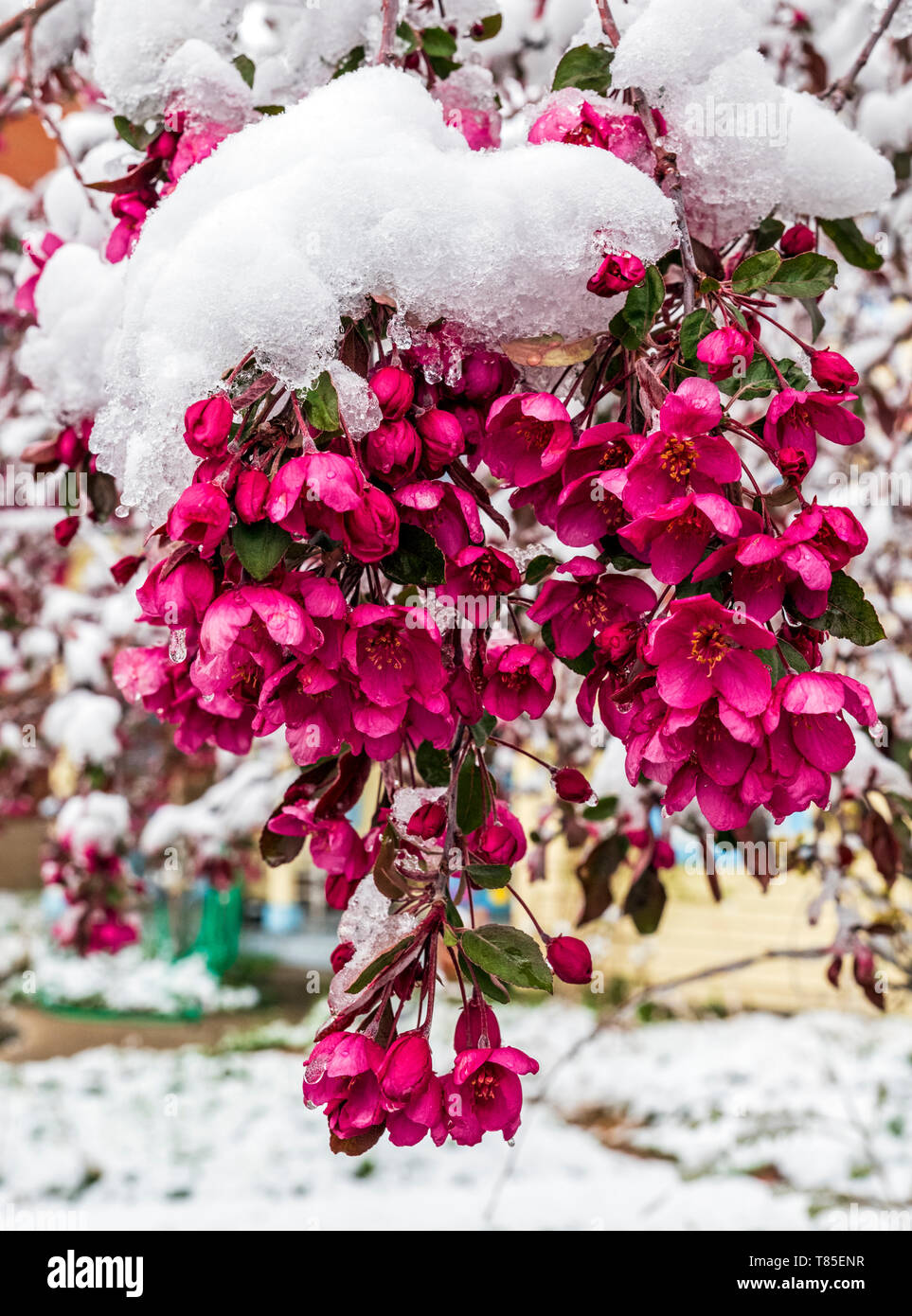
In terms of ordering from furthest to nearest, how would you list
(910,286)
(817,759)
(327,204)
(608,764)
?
(910,286), (608,764), (327,204), (817,759)

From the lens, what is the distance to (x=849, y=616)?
25.8 inches

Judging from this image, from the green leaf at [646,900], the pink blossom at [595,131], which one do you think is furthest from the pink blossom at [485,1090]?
the green leaf at [646,900]

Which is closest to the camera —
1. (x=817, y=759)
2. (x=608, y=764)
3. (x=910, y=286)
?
(x=817, y=759)

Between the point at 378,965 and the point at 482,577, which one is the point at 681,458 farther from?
the point at 378,965

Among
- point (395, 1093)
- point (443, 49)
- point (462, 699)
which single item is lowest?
point (395, 1093)

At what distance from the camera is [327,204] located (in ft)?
2.46

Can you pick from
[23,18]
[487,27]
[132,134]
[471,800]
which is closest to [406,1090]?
[471,800]

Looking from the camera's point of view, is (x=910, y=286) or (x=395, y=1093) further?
(x=910, y=286)

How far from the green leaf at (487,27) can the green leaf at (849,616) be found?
1.00 meters

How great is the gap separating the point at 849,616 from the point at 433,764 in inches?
16.8

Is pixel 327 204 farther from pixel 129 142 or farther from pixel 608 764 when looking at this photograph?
pixel 608 764

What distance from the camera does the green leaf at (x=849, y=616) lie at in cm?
65

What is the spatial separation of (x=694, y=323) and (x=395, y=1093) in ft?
1.80
